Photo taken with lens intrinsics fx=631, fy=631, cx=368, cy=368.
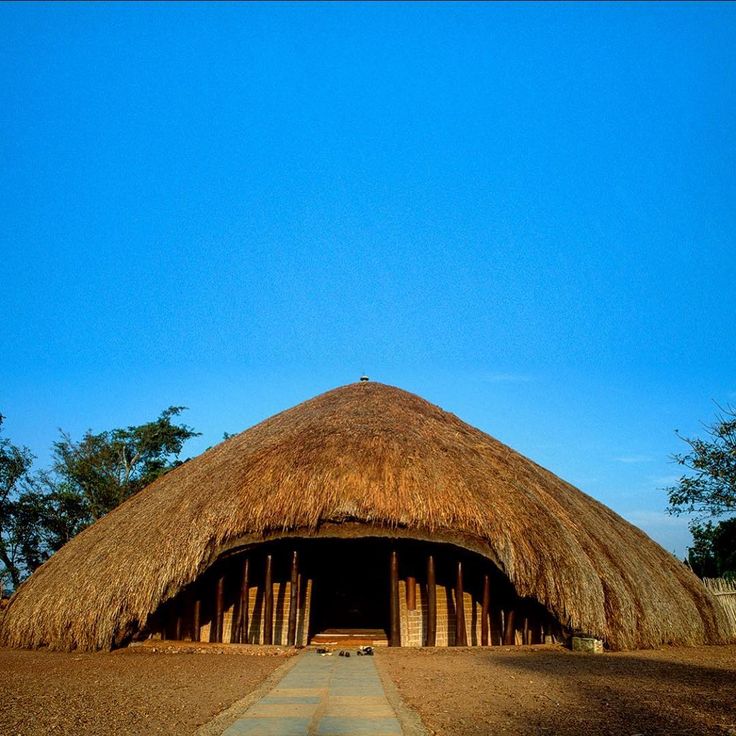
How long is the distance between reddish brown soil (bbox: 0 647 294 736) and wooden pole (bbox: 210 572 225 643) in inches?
35.0

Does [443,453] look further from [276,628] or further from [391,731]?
[391,731]

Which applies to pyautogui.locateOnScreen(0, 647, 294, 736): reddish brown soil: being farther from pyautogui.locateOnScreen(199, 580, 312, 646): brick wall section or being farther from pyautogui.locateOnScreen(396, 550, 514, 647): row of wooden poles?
pyautogui.locateOnScreen(396, 550, 514, 647): row of wooden poles

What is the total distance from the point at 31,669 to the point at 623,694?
8.09 metres

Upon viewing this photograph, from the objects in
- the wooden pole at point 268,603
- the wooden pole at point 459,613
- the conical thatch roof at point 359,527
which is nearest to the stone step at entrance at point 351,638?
the wooden pole at point 268,603

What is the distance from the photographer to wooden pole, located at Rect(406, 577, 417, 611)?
1218 centimetres

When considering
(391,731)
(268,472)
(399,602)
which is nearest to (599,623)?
(399,602)

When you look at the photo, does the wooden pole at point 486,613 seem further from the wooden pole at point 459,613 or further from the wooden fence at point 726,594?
the wooden fence at point 726,594

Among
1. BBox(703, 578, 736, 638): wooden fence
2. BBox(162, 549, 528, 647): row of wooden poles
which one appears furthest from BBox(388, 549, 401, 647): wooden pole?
BBox(703, 578, 736, 638): wooden fence

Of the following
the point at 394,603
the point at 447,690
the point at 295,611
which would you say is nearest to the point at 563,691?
the point at 447,690

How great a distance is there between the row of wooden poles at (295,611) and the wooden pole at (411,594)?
357 millimetres

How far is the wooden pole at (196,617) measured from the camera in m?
11.9

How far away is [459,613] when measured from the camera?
38.4ft

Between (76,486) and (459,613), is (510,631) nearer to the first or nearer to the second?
(459,613)

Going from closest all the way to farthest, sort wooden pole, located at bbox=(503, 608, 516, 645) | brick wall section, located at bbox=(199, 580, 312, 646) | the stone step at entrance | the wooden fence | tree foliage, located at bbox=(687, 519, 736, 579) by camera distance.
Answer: wooden pole, located at bbox=(503, 608, 516, 645) → brick wall section, located at bbox=(199, 580, 312, 646) → the stone step at entrance → the wooden fence → tree foliage, located at bbox=(687, 519, 736, 579)
